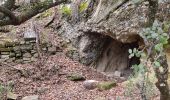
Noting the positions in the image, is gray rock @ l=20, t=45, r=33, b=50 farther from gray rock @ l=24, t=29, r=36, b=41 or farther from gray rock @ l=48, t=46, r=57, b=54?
gray rock @ l=48, t=46, r=57, b=54

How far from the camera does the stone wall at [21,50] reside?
1163cm

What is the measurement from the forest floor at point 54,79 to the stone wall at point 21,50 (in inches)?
13.1

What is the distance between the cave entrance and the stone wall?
5.83ft

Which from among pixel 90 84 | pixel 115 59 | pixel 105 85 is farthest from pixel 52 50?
pixel 105 85

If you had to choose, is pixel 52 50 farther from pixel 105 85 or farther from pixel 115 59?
pixel 105 85

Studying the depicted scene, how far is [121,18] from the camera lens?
404 inches

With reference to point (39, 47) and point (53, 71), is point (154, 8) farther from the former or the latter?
point (39, 47)

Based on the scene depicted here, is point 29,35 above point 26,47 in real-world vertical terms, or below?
above

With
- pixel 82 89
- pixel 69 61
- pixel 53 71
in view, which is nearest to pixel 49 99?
pixel 82 89

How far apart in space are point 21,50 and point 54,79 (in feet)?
6.40

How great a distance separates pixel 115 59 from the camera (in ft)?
38.3

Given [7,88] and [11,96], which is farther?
[7,88]

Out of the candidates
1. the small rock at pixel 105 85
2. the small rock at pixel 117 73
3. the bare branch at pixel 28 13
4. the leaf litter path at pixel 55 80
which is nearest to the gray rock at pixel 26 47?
the leaf litter path at pixel 55 80

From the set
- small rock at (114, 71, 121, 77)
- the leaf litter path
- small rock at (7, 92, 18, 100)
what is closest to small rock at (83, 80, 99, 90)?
the leaf litter path
